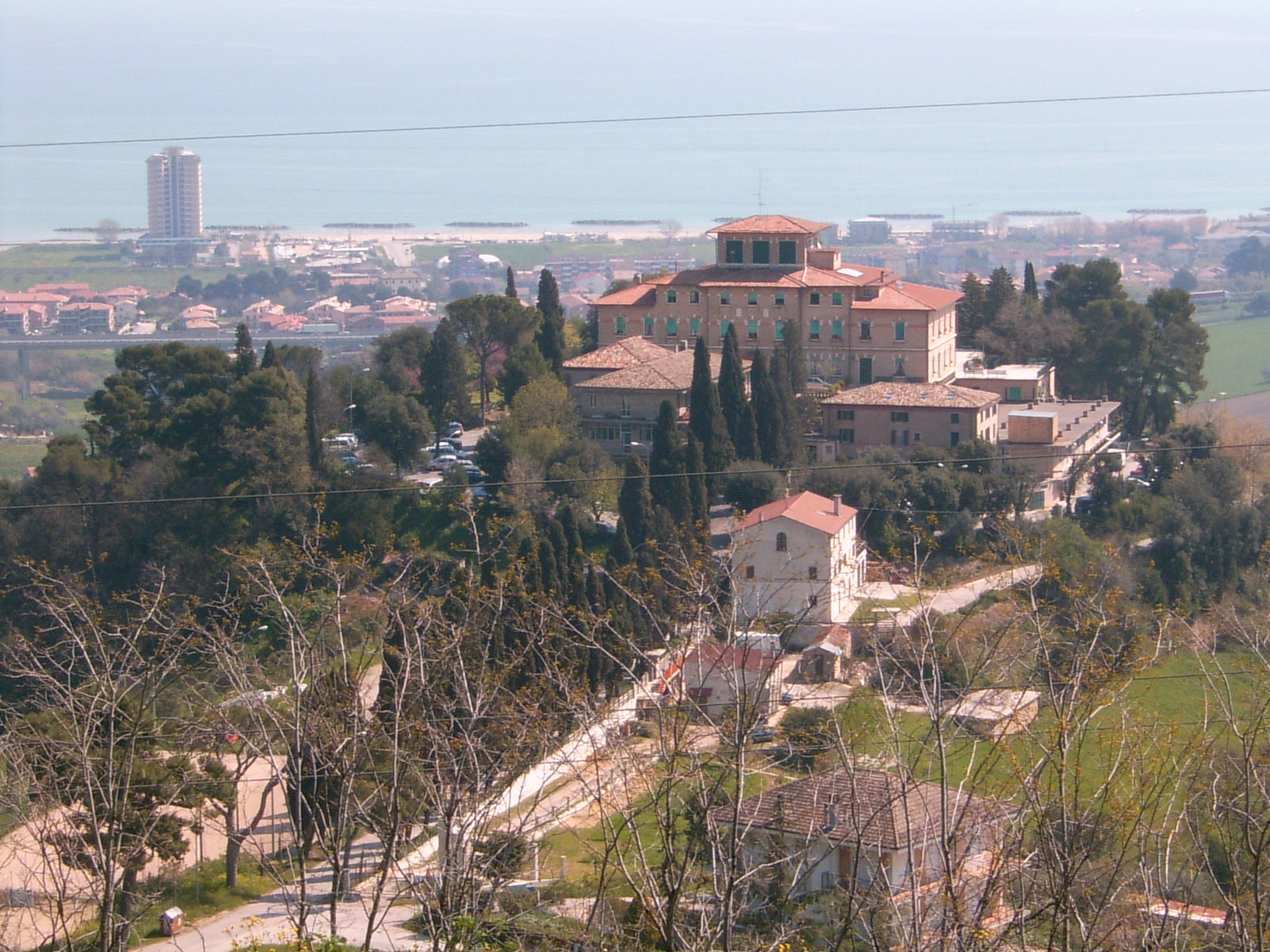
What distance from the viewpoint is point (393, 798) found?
21.3ft

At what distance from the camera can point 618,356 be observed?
91.0 feet

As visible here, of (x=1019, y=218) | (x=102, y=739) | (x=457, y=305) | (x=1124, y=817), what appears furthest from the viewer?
(x=1019, y=218)

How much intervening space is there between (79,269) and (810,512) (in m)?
98.2

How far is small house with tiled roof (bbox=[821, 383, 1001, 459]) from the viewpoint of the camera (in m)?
25.4

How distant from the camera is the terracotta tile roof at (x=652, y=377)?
26.2 m

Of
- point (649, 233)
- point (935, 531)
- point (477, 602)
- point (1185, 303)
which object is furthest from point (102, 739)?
point (649, 233)

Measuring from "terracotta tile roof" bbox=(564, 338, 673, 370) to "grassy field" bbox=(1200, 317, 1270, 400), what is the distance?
2339 centimetres

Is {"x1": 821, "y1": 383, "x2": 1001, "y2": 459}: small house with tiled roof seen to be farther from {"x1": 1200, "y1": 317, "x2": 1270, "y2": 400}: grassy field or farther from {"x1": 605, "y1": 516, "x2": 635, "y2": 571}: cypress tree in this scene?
{"x1": 1200, "y1": 317, "x2": 1270, "y2": 400}: grassy field

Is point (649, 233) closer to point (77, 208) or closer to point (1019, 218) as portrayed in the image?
point (1019, 218)

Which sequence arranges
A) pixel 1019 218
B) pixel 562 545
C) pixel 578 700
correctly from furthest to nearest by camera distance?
pixel 1019 218
pixel 562 545
pixel 578 700

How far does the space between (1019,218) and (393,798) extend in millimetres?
128008

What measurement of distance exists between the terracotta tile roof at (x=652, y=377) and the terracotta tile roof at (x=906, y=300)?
10.1 ft

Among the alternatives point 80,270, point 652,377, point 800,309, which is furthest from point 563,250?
point 652,377

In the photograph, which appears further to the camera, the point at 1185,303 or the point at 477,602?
the point at 1185,303
